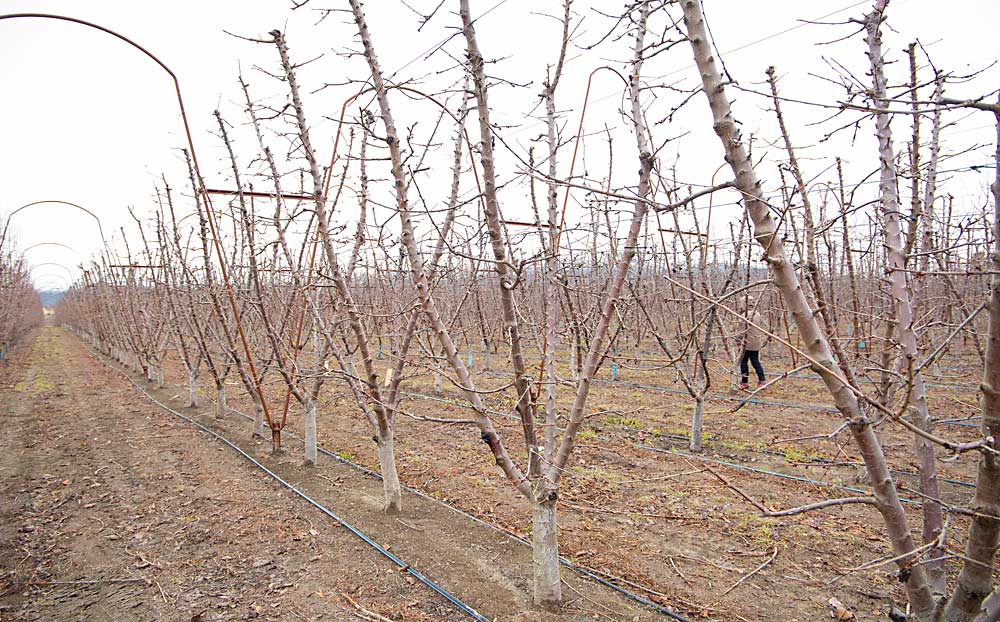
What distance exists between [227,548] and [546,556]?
8.03 ft

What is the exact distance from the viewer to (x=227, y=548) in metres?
4.02

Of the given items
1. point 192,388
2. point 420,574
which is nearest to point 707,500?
point 420,574

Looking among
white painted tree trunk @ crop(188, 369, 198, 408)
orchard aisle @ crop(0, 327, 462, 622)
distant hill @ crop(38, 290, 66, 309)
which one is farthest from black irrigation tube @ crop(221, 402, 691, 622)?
distant hill @ crop(38, 290, 66, 309)

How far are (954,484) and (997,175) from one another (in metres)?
4.74

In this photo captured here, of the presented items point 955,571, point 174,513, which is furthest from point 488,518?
point 955,571

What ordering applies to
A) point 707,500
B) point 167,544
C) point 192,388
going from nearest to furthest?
point 167,544, point 707,500, point 192,388

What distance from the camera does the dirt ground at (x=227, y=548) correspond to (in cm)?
322

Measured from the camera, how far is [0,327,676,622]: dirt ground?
322 centimetres

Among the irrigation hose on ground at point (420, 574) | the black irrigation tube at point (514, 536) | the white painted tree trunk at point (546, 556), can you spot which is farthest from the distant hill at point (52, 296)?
the white painted tree trunk at point (546, 556)

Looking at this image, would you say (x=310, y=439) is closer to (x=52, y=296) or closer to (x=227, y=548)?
(x=227, y=548)

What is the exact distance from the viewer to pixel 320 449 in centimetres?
651

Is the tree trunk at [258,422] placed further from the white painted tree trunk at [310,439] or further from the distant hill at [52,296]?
the distant hill at [52,296]

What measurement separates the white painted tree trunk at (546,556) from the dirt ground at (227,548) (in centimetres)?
10

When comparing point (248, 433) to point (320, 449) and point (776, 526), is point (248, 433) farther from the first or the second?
point (776, 526)
